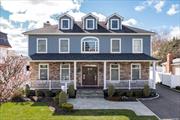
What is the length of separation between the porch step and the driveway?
4527mm

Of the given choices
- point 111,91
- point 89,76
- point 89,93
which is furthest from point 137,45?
point 89,93

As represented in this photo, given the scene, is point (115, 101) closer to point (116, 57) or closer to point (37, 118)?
point (116, 57)

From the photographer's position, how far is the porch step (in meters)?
25.4

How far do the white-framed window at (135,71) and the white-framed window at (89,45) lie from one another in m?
4.04

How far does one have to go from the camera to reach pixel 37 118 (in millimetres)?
16281

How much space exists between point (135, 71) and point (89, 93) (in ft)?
18.5

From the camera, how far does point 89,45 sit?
28.3 meters

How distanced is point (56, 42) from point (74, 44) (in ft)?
6.01

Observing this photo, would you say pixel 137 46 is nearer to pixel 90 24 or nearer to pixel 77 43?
pixel 90 24

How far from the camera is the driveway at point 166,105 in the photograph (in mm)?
18078

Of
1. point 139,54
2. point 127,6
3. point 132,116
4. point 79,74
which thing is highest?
point 127,6

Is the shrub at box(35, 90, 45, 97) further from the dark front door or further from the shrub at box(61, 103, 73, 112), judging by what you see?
the shrub at box(61, 103, 73, 112)

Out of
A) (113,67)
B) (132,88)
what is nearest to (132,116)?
(132,88)

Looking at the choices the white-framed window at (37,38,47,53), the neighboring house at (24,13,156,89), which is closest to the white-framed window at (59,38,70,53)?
the neighboring house at (24,13,156,89)
